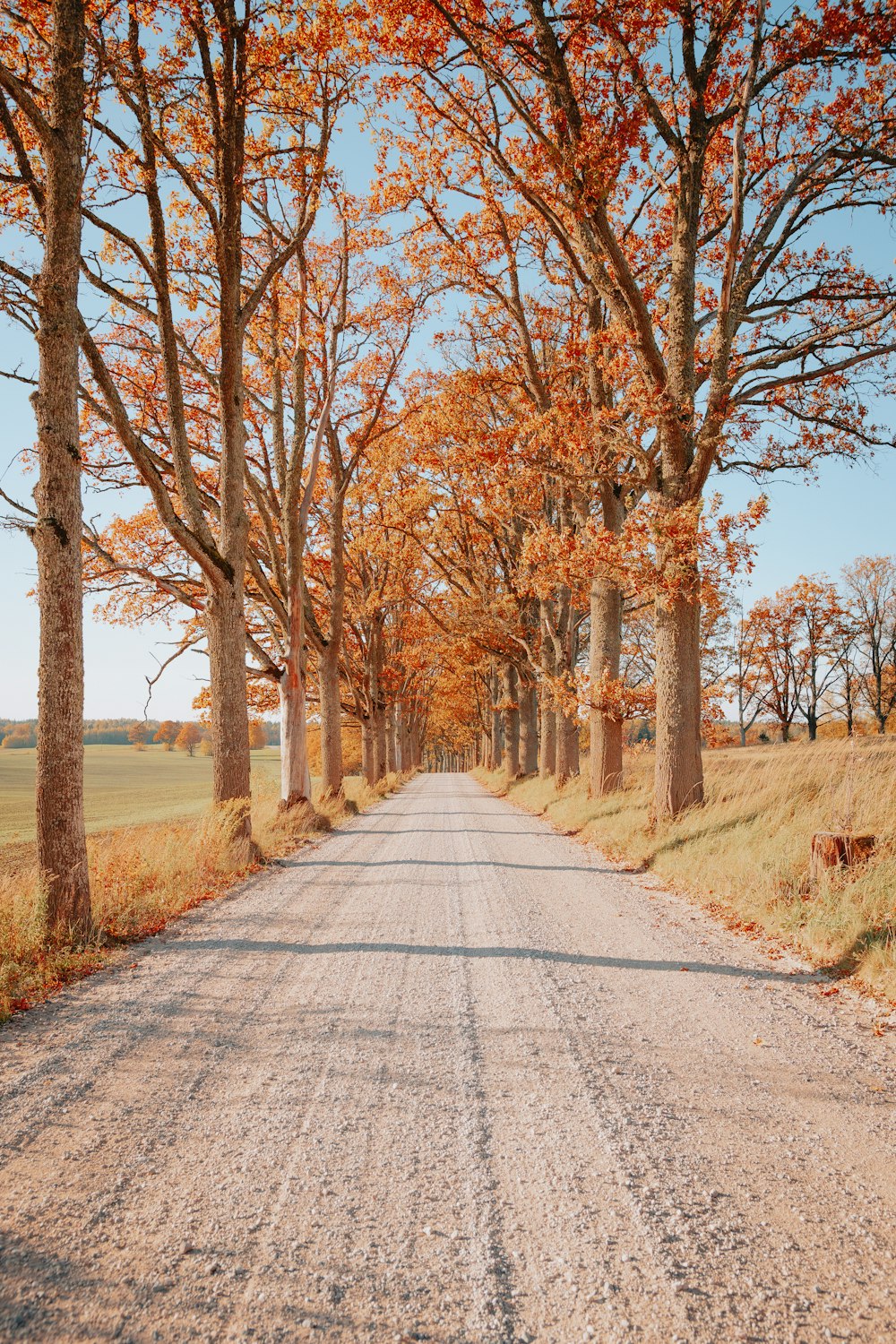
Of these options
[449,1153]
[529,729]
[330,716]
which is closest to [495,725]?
[529,729]

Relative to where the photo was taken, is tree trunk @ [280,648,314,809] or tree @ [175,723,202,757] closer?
tree trunk @ [280,648,314,809]

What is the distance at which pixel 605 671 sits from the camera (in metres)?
13.8

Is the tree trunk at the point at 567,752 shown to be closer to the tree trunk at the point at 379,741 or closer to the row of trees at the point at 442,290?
the row of trees at the point at 442,290


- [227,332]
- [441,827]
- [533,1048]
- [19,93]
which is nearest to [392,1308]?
[533,1048]

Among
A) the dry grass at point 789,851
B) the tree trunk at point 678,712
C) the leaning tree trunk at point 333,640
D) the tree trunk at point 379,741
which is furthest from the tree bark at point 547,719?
the tree trunk at point 678,712

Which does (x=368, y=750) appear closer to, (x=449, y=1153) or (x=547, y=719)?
(x=547, y=719)

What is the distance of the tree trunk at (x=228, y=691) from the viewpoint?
977 cm

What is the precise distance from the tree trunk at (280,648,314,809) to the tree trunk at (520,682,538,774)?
12448mm

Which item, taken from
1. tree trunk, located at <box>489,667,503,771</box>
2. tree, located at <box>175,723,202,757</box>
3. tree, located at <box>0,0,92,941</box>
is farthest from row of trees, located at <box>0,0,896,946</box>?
tree, located at <box>175,723,202,757</box>

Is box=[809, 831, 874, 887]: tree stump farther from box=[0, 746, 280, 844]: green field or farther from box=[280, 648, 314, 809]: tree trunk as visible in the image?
box=[0, 746, 280, 844]: green field

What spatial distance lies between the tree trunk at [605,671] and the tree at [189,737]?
68383 mm

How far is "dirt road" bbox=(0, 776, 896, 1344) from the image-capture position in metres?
1.94

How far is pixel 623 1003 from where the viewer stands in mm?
4145

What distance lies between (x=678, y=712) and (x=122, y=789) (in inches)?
2084
